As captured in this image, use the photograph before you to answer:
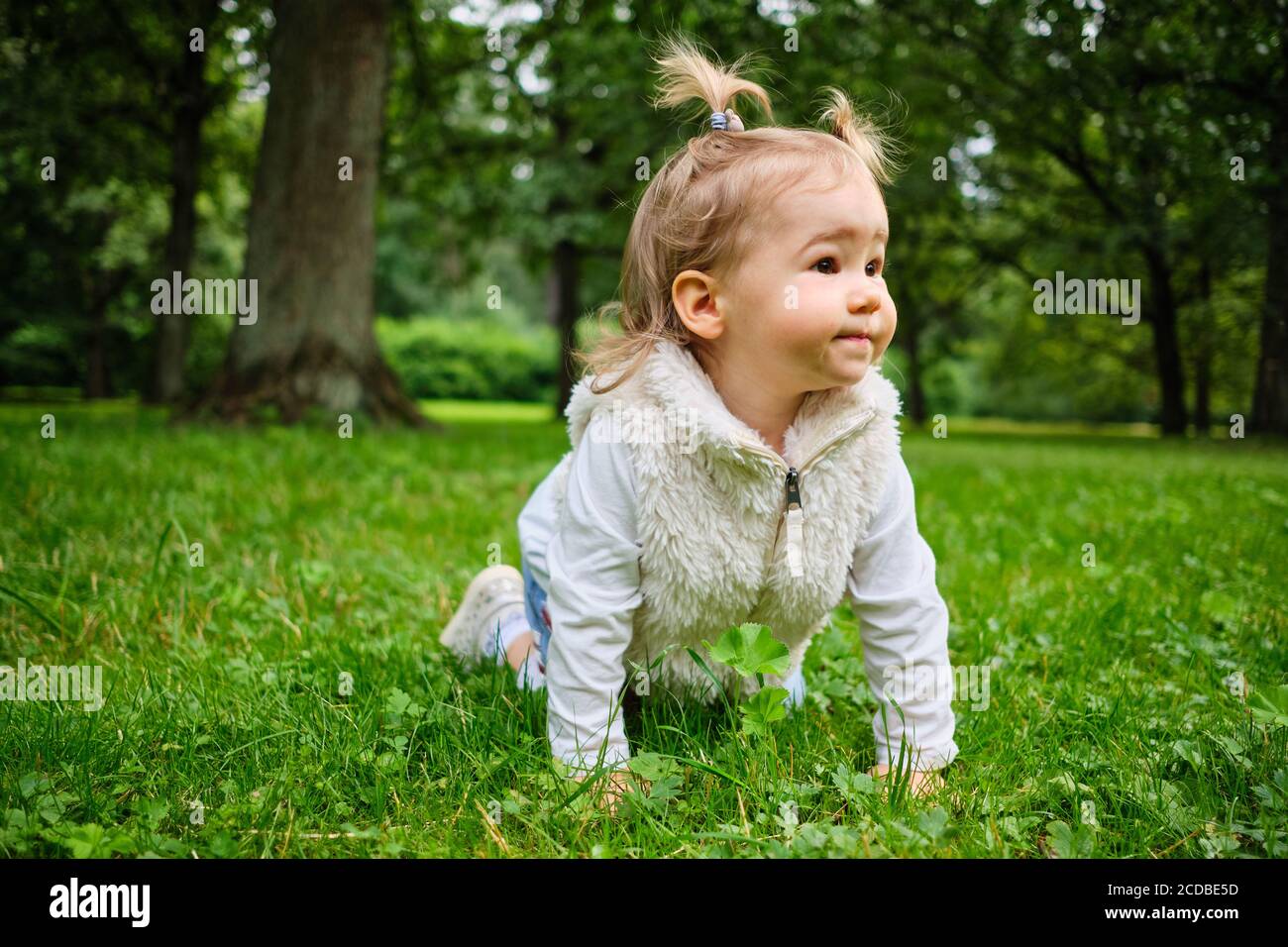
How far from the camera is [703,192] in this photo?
202 cm

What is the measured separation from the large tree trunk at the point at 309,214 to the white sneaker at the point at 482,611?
244 inches

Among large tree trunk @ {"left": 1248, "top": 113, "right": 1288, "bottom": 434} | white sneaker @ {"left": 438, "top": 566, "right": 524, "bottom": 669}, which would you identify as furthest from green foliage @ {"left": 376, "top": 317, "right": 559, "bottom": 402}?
white sneaker @ {"left": 438, "top": 566, "right": 524, "bottom": 669}

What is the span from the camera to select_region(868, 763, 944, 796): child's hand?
182cm

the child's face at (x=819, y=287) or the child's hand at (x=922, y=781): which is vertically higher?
the child's face at (x=819, y=287)

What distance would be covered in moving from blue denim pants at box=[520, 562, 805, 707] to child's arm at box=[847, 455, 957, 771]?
0.26m

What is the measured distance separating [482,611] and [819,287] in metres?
1.43

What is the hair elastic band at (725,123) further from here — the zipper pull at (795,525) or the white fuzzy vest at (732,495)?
the zipper pull at (795,525)

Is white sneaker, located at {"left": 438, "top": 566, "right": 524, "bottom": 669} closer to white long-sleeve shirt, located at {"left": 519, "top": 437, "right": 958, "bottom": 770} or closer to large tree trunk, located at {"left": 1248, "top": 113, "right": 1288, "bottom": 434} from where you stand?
white long-sleeve shirt, located at {"left": 519, "top": 437, "right": 958, "bottom": 770}

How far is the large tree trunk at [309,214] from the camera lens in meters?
8.45

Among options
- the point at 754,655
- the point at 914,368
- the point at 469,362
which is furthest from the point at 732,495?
the point at 469,362

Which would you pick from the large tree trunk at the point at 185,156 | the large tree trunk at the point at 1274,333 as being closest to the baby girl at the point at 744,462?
the large tree trunk at the point at 1274,333

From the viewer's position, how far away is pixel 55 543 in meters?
3.48
